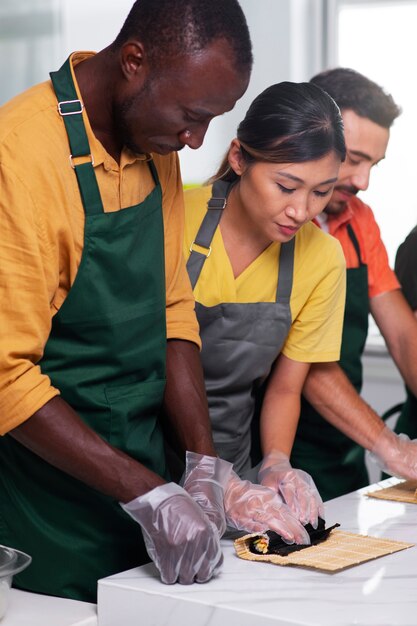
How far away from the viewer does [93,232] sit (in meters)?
1.36

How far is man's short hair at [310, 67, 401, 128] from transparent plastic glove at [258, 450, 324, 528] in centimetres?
88

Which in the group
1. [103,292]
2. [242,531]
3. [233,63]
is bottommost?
[242,531]

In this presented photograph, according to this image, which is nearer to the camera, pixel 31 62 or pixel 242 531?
pixel 242 531

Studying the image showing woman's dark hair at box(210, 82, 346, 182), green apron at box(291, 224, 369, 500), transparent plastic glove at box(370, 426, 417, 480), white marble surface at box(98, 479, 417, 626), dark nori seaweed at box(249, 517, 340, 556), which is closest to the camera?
white marble surface at box(98, 479, 417, 626)

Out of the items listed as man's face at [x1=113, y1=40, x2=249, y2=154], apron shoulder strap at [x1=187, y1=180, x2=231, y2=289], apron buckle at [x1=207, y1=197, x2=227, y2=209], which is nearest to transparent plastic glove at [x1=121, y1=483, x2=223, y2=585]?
man's face at [x1=113, y1=40, x2=249, y2=154]

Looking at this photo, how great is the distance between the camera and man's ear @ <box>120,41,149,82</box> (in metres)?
1.30

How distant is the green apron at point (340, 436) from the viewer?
2.29 metres

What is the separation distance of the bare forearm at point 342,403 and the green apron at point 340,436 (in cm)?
23

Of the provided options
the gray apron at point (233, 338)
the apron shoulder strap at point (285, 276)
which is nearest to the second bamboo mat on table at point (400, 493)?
the gray apron at point (233, 338)

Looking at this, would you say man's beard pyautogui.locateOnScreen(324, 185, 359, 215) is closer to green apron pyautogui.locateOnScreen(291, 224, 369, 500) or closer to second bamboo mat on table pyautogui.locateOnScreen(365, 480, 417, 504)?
green apron pyautogui.locateOnScreen(291, 224, 369, 500)

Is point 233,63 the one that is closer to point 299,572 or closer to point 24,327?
point 24,327

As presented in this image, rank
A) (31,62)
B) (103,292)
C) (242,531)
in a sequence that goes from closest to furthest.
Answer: (103,292) → (242,531) → (31,62)

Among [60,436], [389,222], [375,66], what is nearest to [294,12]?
[375,66]

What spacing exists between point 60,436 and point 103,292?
0.74 ft
